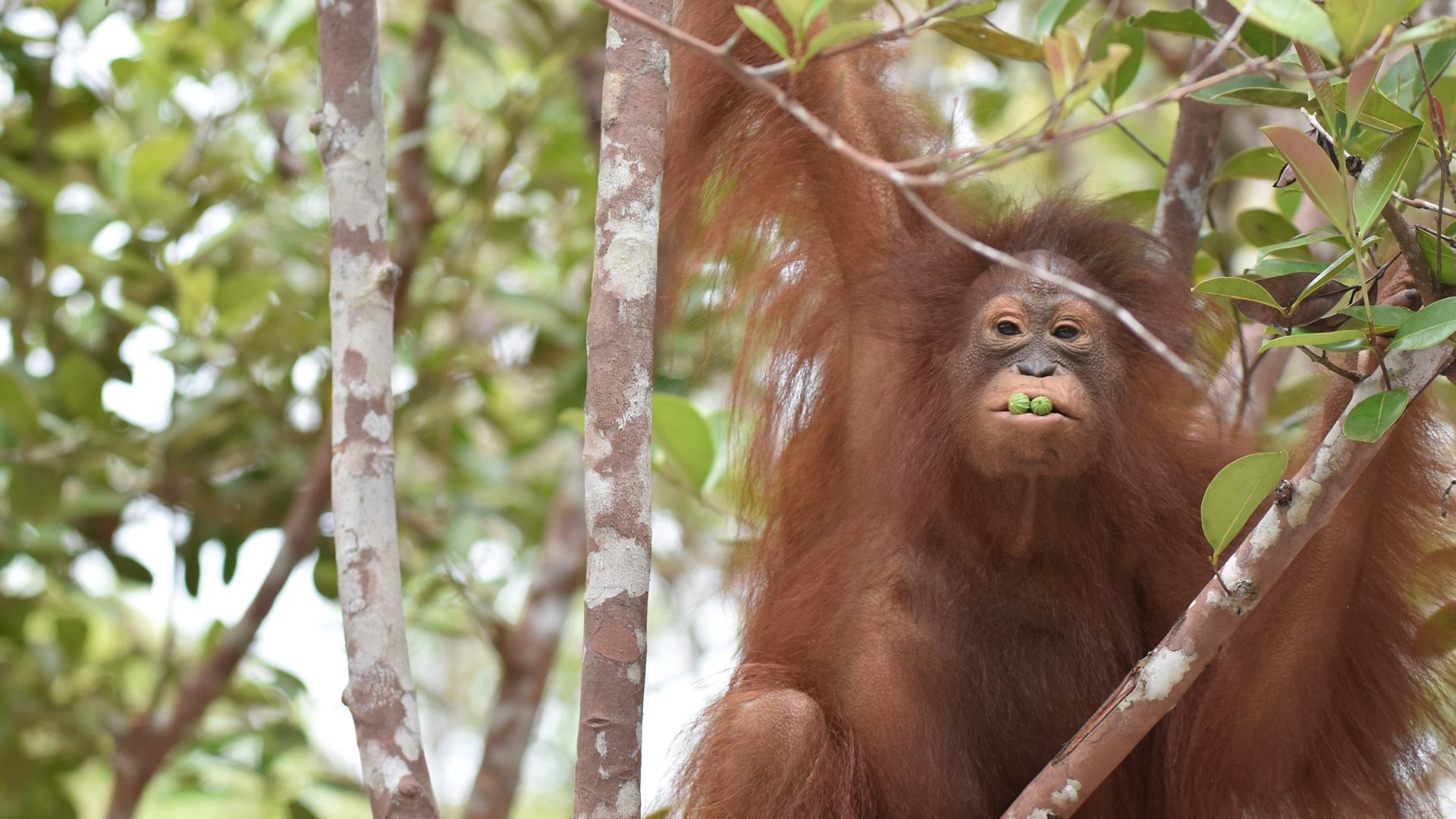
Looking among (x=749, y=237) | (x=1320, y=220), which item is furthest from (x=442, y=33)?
(x=1320, y=220)

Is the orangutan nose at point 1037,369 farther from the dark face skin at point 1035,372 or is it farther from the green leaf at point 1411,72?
the green leaf at point 1411,72

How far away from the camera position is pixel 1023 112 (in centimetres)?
813

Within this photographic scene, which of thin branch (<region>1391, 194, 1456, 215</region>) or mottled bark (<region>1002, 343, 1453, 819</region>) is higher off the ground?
thin branch (<region>1391, 194, 1456, 215</region>)

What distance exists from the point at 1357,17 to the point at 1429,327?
0.48 metres

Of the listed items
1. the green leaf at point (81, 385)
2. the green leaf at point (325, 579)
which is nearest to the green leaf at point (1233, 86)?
the green leaf at point (325, 579)

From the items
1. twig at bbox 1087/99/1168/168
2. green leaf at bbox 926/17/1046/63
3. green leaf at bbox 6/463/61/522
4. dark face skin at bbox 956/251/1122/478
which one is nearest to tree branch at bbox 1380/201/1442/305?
twig at bbox 1087/99/1168/168

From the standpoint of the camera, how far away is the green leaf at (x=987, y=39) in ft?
6.80

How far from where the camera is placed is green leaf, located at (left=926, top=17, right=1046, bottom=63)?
207 cm

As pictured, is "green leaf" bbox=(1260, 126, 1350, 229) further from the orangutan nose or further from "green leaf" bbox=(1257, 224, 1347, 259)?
the orangutan nose

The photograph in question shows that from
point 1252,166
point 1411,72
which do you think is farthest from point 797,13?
point 1252,166

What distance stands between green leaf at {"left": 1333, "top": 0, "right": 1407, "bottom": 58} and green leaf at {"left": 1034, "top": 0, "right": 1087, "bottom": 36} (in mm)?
808

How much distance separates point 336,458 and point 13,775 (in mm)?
2554

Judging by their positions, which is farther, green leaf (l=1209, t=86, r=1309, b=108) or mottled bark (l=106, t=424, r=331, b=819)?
mottled bark (l=106, t=424, r=331, b=819)

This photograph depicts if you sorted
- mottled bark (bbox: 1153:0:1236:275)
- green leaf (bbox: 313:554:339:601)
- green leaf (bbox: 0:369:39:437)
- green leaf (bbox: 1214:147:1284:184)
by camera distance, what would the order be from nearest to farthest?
green leaf (bbox: 1214:147:1284:184) < mottled bark (bbox: 1153:0:1236:275) < green leaf (bbox: 0:369:39:437) < green leaf (bbox: 313:554:339:601)
